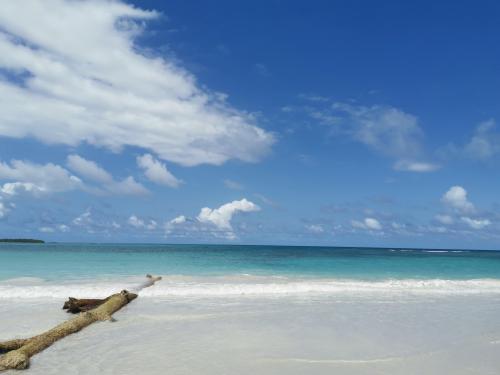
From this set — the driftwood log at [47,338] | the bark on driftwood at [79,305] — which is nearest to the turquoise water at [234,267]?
the bark on driftwood at [79,305]

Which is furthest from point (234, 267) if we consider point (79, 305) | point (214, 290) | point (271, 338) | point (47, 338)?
point (47, 338)

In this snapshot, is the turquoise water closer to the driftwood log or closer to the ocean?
the ocean

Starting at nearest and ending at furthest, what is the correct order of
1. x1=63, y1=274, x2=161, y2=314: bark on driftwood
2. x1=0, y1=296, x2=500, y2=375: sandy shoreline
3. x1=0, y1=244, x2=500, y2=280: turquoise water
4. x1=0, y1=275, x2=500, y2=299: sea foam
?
1. x1=0, y1=296, x2=500, y2=375: sandy shoreline
2. x1=63, y1=274, x2=161, y2=314: bark on driftwood
3. x1=0, y1=275, x2=500, y2=299: sea foam
4. x1=0, y1=244, x2=500, y2=280: turquoise water

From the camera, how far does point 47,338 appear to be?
870cm

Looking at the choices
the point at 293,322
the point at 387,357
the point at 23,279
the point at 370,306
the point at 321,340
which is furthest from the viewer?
the point at 23,279

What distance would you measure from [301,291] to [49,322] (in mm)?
10811

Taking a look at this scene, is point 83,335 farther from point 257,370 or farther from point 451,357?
point 451,357

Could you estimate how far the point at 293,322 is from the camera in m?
11.2

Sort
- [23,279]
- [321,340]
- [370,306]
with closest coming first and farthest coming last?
[321,340] < [370,306] < [23,279]

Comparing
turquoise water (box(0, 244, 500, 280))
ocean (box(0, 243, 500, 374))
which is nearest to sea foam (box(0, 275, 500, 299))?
ocean (box(0, 243, 500, 374))

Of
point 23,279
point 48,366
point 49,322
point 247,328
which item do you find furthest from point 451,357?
point 23,279

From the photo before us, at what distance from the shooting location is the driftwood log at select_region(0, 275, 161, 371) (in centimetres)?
720

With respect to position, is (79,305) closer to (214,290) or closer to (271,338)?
(271,338)

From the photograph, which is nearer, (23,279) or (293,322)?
(293,322)
